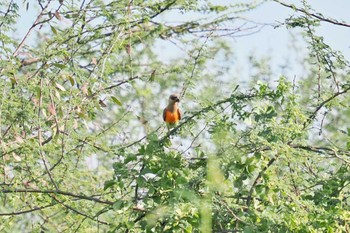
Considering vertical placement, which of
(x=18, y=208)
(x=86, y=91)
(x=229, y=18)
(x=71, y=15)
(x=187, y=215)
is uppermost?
(x=229, y=18)

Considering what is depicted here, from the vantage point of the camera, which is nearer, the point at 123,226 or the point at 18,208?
the point at 123,226

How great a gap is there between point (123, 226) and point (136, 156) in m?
0.32

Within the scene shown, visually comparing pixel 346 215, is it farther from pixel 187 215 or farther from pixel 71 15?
pixel 71 15

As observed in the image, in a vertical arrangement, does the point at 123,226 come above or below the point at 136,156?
below

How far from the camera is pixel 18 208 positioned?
5.86m

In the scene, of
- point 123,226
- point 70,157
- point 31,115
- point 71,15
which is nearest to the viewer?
point 123,226

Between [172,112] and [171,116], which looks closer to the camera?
[171,116]

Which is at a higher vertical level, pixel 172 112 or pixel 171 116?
pixel 172 112

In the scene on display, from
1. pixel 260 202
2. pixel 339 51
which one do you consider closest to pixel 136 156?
pixel 260 202

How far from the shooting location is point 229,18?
7652mm

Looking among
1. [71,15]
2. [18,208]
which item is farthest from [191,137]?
[18,208]

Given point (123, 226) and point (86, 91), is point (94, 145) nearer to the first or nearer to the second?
point (86, 91)

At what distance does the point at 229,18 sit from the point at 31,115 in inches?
129

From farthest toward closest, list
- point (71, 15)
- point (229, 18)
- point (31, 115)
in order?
point (229, 18)
point (71, 15)
point (31, 115)
